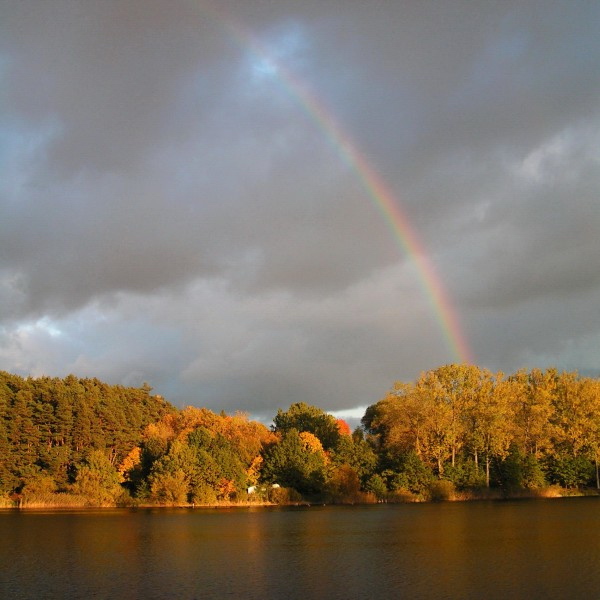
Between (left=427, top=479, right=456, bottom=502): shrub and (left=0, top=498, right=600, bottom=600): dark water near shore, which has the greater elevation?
(left=0, top=498, right=600, bottom=600): dark water near shore

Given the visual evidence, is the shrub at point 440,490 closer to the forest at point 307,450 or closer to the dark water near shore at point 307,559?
the forest at point 307,450

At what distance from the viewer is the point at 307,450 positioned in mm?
103938

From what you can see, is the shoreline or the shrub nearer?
the shoreline

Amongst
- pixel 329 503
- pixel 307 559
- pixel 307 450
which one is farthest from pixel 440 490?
pixel 307 559

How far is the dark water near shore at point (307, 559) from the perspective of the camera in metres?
29.9

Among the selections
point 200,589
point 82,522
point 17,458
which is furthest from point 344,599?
point 17,458

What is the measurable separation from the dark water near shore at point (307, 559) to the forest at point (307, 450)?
31.1 metres

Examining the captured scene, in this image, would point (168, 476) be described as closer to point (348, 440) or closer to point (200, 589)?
point (348, 440)

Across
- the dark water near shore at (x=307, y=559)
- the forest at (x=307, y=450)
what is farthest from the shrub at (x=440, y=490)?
the dark water near shore at (x=307, y=559)

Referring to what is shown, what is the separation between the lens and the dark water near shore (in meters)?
29.9

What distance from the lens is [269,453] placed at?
104 meters

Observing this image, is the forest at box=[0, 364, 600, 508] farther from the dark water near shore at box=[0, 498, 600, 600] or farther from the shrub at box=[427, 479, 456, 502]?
the dark water near shore at box=[0, 498, 600, 600]

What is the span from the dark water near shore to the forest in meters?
31.1

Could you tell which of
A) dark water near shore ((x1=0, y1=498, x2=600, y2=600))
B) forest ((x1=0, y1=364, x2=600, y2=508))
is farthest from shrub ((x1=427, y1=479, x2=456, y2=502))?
dark water near shore ((x1=0, y1=498, x2=600, y2=600))
